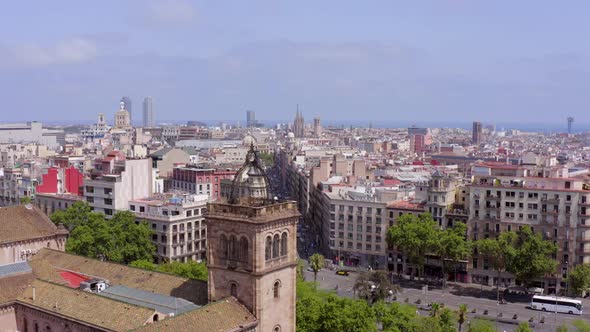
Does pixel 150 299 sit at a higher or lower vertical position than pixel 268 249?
lower

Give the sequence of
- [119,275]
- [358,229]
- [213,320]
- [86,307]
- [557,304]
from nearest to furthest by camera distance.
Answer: [213,320] < [86,307] < [119,275] < [557,304] < [358,229]

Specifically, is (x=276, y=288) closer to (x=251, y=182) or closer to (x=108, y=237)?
(x=251, y=182)

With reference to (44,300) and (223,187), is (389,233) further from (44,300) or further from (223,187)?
(44,300)

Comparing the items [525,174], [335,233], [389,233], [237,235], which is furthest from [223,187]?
[237,235]

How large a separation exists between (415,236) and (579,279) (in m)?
26.3

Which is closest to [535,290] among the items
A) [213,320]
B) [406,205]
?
[406,205]

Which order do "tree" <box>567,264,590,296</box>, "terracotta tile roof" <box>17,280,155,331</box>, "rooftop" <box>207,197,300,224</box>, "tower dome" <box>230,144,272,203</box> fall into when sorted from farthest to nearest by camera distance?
"tree" <box>567,264,590,296</box> → "tower dome" <box>230,144,272,203</box> → "rooftop" <box>207,197,300,224</box> → "terracotta tile roof" <box>17,280,155,331</box>

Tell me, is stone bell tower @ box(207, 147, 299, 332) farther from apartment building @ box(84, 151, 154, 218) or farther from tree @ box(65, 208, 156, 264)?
apartment building @ box(84, 151, 154, 218)

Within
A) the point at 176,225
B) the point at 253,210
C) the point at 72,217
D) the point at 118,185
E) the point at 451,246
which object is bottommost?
the point at 451,246

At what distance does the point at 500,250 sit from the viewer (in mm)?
106500

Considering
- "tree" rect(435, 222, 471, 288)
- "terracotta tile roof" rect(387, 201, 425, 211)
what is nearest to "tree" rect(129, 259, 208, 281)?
"tree" rect(435, 222, 471, 288)

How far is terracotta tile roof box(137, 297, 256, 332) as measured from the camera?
47.9 m

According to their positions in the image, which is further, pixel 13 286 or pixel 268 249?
pixel 13 286

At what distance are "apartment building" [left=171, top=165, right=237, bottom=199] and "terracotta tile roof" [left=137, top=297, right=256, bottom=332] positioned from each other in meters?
106
